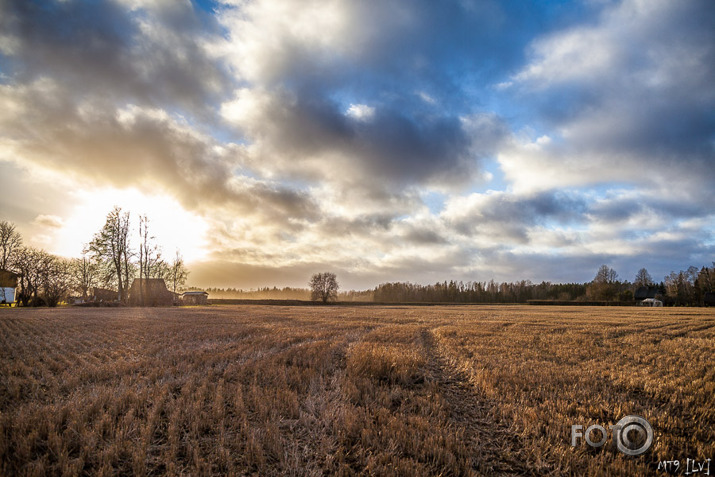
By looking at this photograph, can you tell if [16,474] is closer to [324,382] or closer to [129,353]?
[324,382]

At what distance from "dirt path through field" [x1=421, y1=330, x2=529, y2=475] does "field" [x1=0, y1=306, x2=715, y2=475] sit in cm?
4

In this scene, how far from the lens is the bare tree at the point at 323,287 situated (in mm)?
92500

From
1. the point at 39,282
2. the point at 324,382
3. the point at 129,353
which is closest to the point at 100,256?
the point at 39,282

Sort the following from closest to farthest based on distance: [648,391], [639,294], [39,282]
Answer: [648,391] < [39,282] < [639,294]

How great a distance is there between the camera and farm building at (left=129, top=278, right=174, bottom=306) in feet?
185

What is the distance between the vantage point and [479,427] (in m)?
6.06

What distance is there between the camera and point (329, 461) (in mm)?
4594

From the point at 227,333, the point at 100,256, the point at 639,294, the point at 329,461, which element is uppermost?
the point at 100,256

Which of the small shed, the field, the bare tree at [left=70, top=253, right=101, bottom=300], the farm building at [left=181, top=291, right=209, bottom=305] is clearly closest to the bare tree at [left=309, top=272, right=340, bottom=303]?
the farm building at [left=181, top=291, right=209, bottom=305]

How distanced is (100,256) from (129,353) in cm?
6015

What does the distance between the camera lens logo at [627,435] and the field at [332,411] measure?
0.16 meters

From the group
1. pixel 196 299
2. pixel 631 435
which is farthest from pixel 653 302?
pixel 196 299

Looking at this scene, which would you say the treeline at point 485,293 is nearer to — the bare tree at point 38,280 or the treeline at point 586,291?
the treeline at point 586,291

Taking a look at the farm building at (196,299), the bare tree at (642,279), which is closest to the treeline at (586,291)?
the bare tree at (642,279)
